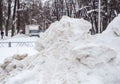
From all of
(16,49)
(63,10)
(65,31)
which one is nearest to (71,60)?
(65,31)

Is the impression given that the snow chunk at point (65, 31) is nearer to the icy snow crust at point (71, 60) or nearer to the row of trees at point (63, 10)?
the icy snow crust at point (71, 60)

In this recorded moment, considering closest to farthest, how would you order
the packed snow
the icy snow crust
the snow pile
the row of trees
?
the icy snow crust < the snow pile < the packed snow < the row of trees

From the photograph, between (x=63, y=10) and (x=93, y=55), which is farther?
(x=63, y=10)

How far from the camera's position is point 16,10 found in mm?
54938

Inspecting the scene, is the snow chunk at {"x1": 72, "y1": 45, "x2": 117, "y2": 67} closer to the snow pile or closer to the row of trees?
the snow pile

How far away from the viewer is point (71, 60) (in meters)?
8.34

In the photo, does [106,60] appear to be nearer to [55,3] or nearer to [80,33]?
[80,33]

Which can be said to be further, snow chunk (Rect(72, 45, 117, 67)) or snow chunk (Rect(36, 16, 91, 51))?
snow chunk (Rect(36, 16, 91, 51))

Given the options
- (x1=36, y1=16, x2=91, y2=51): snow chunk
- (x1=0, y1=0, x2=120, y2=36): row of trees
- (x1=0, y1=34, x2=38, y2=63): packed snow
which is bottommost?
(x1=0, y1=34, x2=38, y2=63): packed snow

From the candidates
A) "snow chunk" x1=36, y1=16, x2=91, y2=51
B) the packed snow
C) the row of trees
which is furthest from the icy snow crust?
the row of trees

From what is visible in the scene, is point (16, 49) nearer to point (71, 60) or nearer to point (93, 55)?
point (71, 60)

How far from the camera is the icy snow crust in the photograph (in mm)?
8031

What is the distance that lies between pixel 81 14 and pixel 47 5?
1563cm

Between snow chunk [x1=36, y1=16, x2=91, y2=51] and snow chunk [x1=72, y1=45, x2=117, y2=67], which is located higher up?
snow chunk [x1=36, y1=16, x2=91, y2=51]
